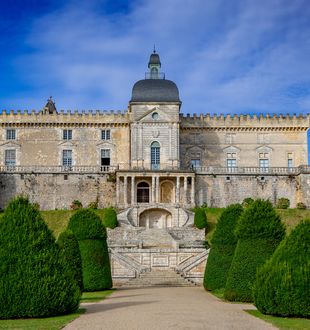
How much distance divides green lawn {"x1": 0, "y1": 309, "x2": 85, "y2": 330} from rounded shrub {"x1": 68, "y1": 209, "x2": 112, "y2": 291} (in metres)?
11.6

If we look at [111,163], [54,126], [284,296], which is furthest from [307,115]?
[284,296]

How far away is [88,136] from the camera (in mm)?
63062

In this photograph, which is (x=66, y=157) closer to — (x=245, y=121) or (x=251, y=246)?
(x=245, y=121)

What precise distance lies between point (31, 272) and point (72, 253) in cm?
933

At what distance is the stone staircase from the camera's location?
3222cm

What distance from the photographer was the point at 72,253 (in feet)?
83.1

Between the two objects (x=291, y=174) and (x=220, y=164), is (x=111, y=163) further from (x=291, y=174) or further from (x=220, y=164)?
(x=291, y=174)

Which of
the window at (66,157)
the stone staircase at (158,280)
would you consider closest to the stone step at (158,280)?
the stone staircase at (158,280)

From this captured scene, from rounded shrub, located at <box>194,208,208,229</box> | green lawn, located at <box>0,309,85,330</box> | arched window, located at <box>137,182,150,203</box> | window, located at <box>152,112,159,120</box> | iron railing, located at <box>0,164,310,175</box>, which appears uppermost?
window, located at <box>152,112,159,120</box>

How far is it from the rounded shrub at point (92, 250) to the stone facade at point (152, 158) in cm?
2061

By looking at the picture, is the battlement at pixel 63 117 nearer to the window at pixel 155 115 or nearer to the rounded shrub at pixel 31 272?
the window at pixel 155 115

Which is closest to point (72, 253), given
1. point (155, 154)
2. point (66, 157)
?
point (155, 154)

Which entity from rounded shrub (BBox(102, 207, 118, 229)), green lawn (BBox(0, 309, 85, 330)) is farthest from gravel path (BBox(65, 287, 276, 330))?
rounded shrub (BBox(102, 207, 118, 229))

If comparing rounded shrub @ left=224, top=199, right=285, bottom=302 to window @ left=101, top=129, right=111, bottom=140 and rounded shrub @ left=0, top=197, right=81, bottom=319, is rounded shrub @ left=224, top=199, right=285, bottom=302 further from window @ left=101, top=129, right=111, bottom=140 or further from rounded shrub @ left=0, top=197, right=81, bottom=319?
window @ left=101, top=129, right=111, bottom=140
